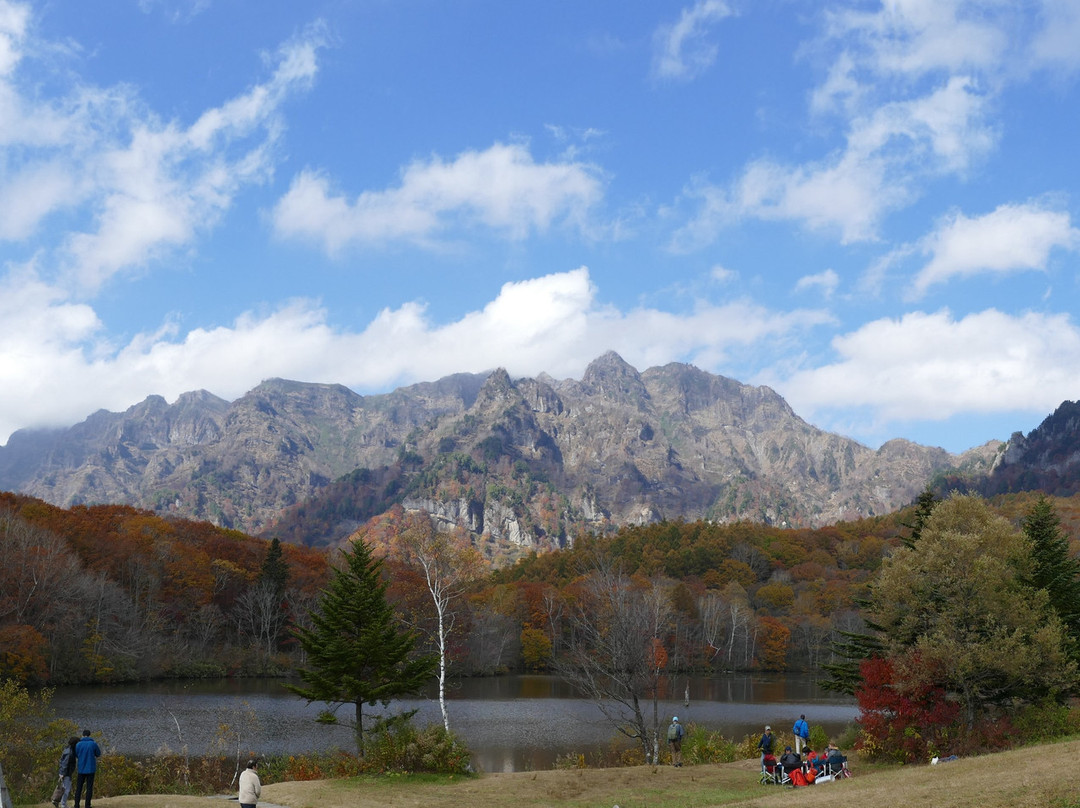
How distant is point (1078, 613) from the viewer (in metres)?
36.0

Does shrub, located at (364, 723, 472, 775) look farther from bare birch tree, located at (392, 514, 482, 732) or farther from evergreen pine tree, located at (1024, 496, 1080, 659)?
evergreen pine tree, located at (1024, 496, 1080, 659)

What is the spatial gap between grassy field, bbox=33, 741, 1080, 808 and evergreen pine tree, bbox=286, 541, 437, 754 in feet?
21.9

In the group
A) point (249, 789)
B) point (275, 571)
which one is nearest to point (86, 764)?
point (249, 789)

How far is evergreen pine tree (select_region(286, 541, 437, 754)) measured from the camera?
32344 millimetres

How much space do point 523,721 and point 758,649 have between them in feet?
212

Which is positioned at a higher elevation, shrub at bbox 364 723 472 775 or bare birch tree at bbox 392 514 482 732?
bare birch tree at bbox 392 514 482 732

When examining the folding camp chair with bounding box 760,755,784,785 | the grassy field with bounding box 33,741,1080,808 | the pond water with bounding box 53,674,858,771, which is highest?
the grassy field with bounding box 33,741,1080,808

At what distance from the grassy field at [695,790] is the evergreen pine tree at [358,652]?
6.69m

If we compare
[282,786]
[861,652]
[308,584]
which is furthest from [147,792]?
[308,584]

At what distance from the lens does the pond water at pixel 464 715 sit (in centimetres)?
4106

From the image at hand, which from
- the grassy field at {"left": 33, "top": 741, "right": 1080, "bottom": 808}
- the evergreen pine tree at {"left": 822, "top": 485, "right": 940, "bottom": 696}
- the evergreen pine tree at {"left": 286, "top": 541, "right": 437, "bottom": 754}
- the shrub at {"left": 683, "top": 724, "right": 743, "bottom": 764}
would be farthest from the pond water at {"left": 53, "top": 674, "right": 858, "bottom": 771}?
the grassy field at {"left": 33, "top": 741, "right": 1080, "bottom": 808}

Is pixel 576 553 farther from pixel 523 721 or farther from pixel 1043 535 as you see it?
pixel 1043 535

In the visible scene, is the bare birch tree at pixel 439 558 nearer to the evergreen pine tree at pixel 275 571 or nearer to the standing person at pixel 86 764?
the standing person at pixel 86 764

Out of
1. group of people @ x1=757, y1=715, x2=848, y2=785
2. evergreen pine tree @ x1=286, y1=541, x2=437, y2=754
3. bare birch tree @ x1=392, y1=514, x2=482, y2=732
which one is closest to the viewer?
group of people @ x1=757, y1=715, x2=848, y2=785
